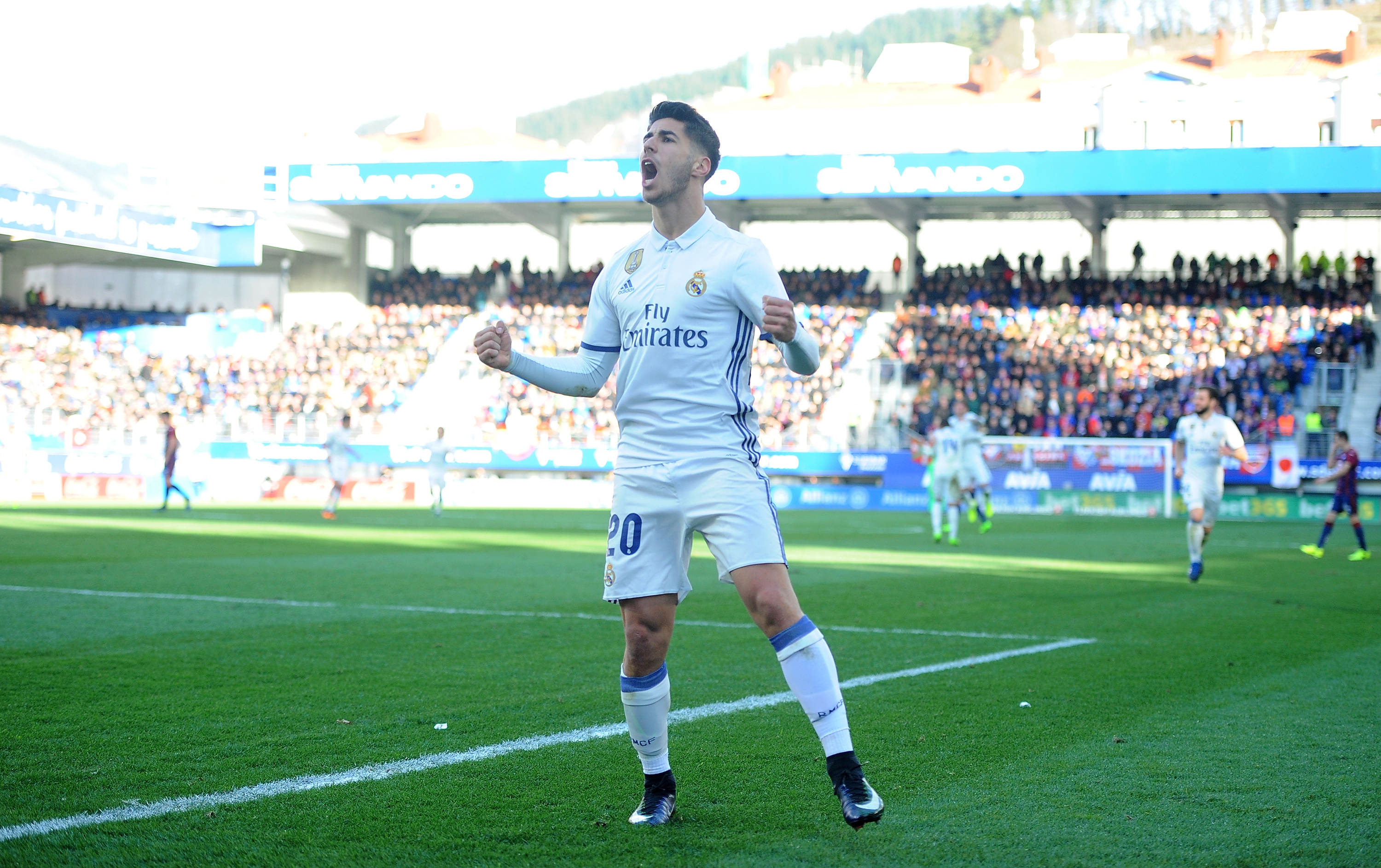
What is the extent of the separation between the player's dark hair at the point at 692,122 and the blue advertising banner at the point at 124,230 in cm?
3871

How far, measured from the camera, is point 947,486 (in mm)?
21344

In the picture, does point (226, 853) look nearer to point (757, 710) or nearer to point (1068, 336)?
point (757, 710)

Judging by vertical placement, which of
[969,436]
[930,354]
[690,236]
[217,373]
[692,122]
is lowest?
[969,436]

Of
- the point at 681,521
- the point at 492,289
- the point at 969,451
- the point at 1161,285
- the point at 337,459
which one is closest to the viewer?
the point at 681,521

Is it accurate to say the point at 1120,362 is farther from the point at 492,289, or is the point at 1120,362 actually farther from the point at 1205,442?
the point at 1205,442

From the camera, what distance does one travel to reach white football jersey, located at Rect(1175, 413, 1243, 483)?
1449 centimetres

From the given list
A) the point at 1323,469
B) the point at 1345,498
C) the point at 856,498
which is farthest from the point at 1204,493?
the point at 856,498

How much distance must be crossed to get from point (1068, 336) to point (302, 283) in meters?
27.0

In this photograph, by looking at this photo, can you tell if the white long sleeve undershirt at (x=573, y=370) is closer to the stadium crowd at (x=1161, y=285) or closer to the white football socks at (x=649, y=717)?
the white football socks at (x=649, y=717)

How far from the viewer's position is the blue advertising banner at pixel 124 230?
38.7 metres

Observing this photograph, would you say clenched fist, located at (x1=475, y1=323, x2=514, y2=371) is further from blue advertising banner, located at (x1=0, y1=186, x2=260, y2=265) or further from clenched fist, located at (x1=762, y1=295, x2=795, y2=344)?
blue advertising banner, located at (x1=0, y1=186, x2=260, y2=265)

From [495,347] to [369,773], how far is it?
1657mm

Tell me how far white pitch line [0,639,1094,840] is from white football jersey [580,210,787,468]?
4.95 feet

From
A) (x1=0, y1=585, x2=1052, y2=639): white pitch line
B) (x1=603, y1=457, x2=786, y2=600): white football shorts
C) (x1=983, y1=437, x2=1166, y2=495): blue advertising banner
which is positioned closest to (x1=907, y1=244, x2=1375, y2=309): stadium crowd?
(x1=983, y1=437, x2=1166, y2=495): blue advertising banner
